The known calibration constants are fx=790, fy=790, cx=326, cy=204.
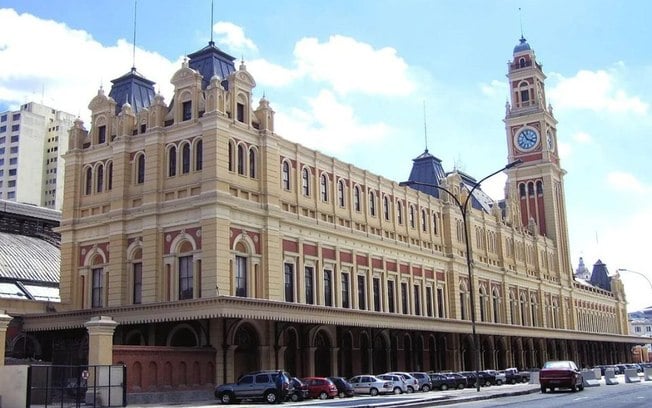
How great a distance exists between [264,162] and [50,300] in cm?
1697

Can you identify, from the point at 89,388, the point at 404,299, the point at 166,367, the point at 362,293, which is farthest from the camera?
the point at 404,299

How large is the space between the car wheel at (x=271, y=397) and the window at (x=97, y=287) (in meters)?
15.8

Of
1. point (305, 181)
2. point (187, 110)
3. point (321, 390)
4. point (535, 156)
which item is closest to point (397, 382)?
point (321, 390)

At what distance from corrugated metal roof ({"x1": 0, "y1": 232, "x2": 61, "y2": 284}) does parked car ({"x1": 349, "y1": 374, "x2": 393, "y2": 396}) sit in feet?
73.8

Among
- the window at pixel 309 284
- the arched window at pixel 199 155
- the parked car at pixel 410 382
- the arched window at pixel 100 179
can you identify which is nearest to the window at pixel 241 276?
the arched window at pixel 199 155

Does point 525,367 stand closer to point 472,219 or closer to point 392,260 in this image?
point 472,219

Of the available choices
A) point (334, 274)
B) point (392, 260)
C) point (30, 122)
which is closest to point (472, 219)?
point (392, 260)

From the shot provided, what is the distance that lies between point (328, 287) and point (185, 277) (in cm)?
1107

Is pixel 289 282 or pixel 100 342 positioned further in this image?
pixel 289 282

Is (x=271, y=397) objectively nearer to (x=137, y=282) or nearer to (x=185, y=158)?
(x=137, y=282)

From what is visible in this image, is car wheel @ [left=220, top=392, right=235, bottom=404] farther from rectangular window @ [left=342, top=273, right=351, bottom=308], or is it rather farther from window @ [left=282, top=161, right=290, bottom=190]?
rectangular window @ [left=342, top=273, right=351, bottom=308]

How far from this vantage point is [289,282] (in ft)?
157

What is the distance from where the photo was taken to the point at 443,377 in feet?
166

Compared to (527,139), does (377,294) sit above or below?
below
